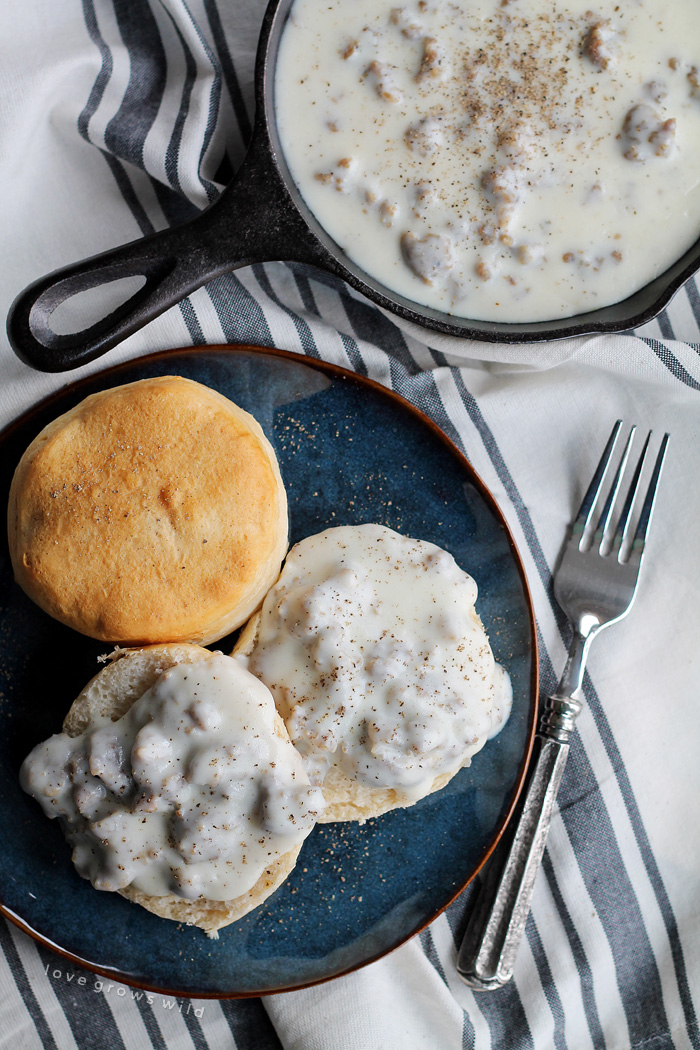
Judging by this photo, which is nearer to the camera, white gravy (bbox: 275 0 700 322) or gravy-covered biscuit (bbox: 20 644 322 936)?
gravy-covered biscuit (bbox: 20 644 322 936)

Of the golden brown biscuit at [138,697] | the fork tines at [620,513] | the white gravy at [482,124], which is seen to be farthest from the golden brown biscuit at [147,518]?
the fork tines at [620,513]

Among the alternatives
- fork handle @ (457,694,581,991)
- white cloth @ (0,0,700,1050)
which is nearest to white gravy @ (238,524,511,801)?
fork handle @ (457,694,581,991)

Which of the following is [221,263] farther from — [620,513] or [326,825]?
[326,825]

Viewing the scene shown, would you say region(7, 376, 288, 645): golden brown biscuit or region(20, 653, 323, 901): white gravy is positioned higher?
region(7, 376, 288, 645): golden brown biscuit

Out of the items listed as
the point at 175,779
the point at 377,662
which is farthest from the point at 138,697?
the point at 377,662

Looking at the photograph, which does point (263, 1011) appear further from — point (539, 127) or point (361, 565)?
point (539, 127)

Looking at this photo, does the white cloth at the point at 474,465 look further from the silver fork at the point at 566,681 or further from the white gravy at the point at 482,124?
the white gravy at the point at 482,124

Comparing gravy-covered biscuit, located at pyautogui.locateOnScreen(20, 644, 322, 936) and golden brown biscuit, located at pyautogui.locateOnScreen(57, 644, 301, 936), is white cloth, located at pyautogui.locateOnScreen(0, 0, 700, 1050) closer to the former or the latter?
golden brown biscuit, located at pyautogui.locateOnScreen(57, 644, 301, 936)

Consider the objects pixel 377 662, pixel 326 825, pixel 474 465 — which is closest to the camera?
pixel 377 662
